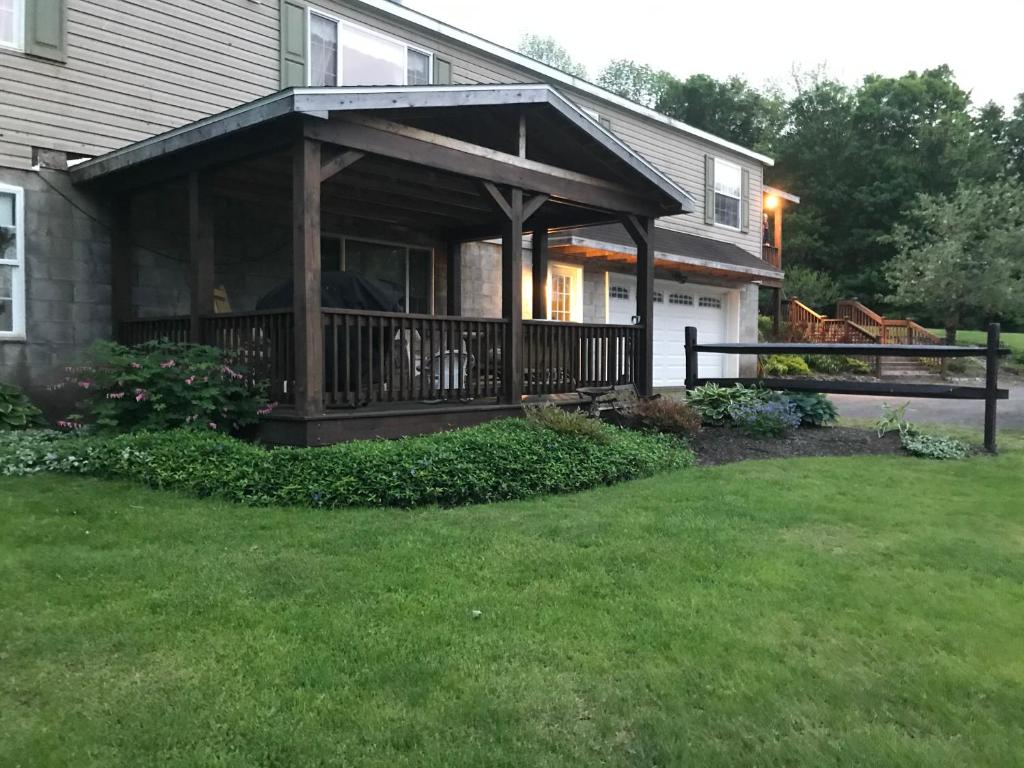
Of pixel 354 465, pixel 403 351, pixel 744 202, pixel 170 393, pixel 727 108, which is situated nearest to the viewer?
pixel 354 465

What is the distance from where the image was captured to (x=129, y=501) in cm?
530

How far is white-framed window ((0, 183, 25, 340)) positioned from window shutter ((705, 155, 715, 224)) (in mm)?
13183

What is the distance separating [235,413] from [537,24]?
45.7 m

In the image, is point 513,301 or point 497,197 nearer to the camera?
point 497,197

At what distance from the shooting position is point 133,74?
8875 mm

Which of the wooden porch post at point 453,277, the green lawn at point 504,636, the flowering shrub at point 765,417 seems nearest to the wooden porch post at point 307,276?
the green lawn at point 504,636

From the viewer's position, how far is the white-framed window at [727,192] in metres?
17.5

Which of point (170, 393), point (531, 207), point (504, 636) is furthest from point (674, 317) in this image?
point (504, 636)

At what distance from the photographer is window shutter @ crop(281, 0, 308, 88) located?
1006 centimetres

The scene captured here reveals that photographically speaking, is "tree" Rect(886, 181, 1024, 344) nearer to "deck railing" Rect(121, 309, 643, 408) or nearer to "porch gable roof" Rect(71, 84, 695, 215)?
"porch gable roof" Rect(71, 84, 695, 215)

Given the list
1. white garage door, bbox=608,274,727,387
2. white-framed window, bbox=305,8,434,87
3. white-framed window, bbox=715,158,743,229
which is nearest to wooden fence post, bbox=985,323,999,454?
white garage door, bbox=608,274,727,387

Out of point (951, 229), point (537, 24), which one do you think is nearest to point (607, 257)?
point (951, 229)

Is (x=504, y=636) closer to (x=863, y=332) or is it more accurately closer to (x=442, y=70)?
(x=442, y=70)

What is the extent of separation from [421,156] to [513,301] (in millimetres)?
1779
